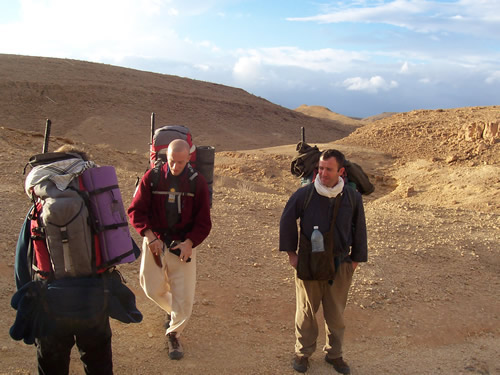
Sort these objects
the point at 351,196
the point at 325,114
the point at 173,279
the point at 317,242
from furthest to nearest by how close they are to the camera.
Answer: the point at 325,114
the point at 173,279
the point at 351,196
the point at 317,242

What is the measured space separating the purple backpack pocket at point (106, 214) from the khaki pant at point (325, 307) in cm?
158

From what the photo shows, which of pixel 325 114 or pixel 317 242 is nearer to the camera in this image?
pixel 317 242

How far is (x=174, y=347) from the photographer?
13.4 feet

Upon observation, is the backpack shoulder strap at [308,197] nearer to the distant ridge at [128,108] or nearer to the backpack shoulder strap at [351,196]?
the backpack shoulder strap at [351,196]

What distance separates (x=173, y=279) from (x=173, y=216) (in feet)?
1.77

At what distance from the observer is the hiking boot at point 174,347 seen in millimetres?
4039

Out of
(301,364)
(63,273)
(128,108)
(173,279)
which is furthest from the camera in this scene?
(128,108)

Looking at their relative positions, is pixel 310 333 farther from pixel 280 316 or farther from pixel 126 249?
pixel 126 249

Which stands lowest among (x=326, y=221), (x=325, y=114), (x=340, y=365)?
(x=340, y=365)

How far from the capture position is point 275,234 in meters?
7.29

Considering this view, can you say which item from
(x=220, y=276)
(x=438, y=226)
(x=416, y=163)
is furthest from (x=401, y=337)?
(x=416, y=163)

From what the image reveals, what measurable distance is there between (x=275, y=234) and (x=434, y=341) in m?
2.96

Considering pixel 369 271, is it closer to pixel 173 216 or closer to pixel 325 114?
pixel 173 216

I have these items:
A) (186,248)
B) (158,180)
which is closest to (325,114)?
(158,180)
